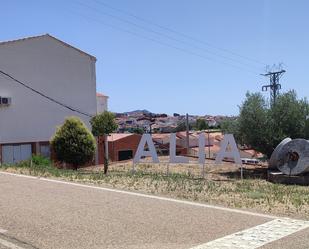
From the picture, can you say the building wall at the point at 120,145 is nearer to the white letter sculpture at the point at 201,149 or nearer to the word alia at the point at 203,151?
the word alia at the point at 203,151

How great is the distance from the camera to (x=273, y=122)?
25797mm

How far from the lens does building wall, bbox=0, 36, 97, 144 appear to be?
35.7 metres

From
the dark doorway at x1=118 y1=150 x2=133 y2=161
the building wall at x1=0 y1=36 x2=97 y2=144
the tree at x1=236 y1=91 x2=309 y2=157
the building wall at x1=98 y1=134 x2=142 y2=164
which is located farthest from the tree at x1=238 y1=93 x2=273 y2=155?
the dark doorway at x1=118 y1=150 x2=133 y2=161

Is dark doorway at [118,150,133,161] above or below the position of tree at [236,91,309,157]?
below

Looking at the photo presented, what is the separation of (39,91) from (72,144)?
41.0 ft

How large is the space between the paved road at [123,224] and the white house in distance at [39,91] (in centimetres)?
2548

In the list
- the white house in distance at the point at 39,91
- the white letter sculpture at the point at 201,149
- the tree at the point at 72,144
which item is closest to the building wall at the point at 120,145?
the white house in distance at the point at 39,91

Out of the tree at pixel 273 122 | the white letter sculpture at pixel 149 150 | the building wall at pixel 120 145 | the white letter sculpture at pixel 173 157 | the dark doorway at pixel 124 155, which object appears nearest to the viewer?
the white letter sculpture at pixel 173 157

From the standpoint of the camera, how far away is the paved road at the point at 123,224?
7.23 m

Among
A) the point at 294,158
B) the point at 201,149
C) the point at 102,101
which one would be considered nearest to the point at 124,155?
the point at 102,101

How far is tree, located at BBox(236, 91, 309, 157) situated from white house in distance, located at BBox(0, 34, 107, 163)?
1721cm

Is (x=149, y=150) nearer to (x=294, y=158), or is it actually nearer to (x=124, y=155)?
(x=294, y=158)

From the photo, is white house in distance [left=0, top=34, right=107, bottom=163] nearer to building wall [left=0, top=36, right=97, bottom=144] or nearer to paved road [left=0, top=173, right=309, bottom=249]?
building wall [left=0, top=36, right=97, bottom=144]

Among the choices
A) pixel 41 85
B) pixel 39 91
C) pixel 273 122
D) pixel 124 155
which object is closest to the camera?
pixel 273 122
